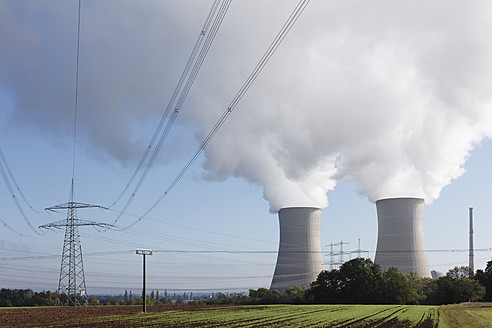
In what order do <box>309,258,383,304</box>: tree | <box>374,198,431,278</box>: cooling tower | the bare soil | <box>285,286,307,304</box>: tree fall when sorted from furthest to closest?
<box>285,286,307,304</box>: tree → <box>309,258,383,304</box>: tree → <box>374,198,431,278</box>: cooling tower → the bare soil

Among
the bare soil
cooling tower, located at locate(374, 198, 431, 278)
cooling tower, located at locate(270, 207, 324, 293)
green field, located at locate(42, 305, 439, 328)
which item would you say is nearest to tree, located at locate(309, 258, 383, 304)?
cooling tower, located at locate(270, 207, 324, 293)

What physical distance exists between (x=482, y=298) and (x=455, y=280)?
586 centimetres

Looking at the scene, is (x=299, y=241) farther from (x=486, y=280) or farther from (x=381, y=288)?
(x=486, y=280)

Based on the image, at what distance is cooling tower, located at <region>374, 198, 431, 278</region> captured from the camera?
194 ft

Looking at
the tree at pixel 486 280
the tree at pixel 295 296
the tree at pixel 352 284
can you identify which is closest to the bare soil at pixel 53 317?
the tree at pixel 295 296

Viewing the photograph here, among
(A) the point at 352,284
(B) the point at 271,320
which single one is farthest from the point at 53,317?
(A) the point at 352,284

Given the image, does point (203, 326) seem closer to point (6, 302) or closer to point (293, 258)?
point (293, 258)

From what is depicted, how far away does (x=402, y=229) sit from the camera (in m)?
59.1

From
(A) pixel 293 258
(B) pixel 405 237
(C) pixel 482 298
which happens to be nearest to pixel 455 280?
(C) pixel 482 298

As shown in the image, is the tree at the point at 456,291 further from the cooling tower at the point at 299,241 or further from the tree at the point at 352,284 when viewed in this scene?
the cooling tower at the point at 299,241

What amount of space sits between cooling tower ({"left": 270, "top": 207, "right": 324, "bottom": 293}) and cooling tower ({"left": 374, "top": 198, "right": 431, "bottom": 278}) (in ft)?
27.4

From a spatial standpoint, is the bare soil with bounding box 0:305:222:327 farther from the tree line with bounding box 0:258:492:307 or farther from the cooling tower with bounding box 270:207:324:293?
the tree line with bounding box 0:258:492:307

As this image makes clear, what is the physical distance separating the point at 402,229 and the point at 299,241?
42.6ft

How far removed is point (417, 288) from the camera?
68.3m
